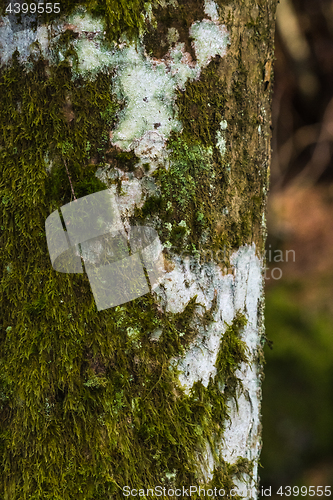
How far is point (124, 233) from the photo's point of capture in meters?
0.91

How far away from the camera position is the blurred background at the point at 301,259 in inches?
139

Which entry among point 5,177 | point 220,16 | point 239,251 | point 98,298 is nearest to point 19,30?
point 5,177

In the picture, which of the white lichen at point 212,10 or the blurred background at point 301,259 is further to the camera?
the blurred background at point 301,259

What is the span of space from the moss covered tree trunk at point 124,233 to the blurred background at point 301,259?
9.45ft

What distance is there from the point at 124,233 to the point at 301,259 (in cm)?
436

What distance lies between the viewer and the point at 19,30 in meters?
0.90

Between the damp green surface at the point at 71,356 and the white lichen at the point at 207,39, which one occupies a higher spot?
the white lichen at the point at 207,39

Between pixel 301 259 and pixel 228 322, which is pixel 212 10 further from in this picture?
pixel 301 259

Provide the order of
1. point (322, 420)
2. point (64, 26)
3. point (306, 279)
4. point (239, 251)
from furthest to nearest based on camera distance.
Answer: point (306, 279), point (322, 420), point (239, 251), point (64, 26)

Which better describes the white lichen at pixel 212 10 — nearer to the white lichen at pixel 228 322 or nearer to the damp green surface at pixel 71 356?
the damp green surface at pixel 71 356

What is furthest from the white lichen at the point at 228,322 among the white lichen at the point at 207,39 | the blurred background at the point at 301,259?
the blurred background at the point at 301,259

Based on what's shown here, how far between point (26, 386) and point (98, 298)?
268 mm

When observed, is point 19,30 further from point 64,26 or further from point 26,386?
point 26,386

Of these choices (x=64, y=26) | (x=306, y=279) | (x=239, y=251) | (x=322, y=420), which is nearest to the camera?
(x=64, y=26)
